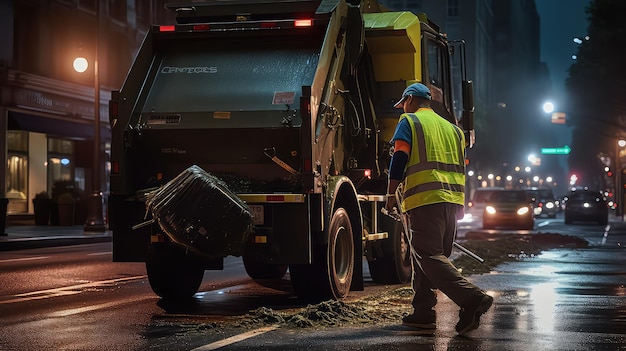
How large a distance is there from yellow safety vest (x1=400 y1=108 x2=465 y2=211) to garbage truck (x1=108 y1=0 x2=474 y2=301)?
1499mm

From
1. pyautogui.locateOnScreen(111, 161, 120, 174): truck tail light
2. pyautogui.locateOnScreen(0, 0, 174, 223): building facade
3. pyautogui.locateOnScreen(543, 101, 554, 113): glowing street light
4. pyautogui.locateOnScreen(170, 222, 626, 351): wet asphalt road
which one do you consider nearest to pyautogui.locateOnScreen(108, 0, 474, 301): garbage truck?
pyautogui.locateOnScreen(111, 161, 120, 174): truck tail light

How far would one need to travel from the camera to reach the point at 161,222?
942 centimetres

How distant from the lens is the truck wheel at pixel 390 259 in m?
12.9

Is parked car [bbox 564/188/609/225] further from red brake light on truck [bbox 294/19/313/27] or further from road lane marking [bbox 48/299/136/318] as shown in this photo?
road lane marking [bbox 48/299/136/318]

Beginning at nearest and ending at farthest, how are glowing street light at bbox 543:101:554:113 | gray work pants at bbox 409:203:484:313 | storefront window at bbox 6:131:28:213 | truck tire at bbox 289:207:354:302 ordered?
gray work pants at bbox 409:203:484:313 < truck tire at bbox 289:207:354:302 < storefront window at bbox 6:131:28:213 < glowing street light at bbox 543:101:554:113

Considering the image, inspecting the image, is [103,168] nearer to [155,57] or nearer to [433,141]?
[155,57]

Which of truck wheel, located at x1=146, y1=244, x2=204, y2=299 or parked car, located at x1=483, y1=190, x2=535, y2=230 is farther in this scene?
parked car, located at x1=483, y1=190, x2=535, y2=230

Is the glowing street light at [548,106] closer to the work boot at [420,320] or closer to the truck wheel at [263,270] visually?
the truck wheel at [263,270]

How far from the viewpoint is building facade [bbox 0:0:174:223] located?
108 feet

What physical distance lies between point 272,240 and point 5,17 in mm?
25143

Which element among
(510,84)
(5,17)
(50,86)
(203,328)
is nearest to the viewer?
(203,328)

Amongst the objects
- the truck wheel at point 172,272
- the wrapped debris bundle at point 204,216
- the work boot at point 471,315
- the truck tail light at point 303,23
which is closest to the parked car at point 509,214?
the truck wheel at point 172,272

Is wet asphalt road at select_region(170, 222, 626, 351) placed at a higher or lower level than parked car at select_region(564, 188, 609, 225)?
lower

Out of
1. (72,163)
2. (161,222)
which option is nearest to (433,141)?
(161,222)
